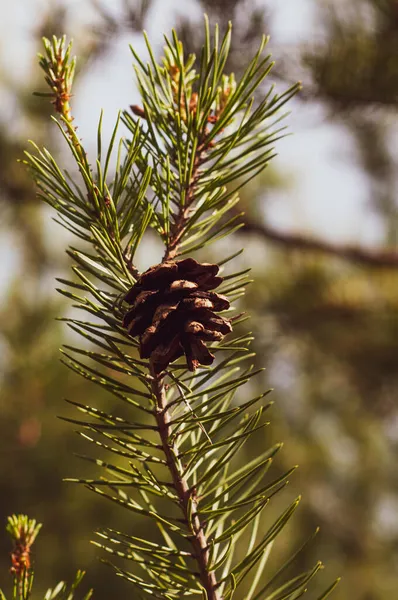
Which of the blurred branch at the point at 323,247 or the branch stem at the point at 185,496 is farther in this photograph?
the blurred branch at the point at 323,247

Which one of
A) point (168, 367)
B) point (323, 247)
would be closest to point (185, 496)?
point (168, 367)

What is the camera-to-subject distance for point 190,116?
1.07 feet

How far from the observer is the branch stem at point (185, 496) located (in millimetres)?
294

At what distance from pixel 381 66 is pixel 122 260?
0.69 m

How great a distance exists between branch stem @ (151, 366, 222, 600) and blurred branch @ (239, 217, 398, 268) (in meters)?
0.81

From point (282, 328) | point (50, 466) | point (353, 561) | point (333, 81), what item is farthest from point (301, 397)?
point (333, 81)

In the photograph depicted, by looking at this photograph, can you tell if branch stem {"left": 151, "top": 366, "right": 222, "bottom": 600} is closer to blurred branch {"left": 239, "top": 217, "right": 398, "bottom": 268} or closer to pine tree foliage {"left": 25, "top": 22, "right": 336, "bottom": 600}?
pine tree foliage {"left": 25, "top": 22, "right": 336, "bottom": 600}

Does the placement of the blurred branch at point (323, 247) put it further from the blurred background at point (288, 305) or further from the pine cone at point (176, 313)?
the pine cone at point (176, 313)

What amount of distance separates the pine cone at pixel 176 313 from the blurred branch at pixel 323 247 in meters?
0.80

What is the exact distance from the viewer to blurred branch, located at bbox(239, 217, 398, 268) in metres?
1.09

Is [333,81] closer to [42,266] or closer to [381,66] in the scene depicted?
[381,66]

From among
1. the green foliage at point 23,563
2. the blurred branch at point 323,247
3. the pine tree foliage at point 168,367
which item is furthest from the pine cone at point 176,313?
the blurred branch at point 323,247

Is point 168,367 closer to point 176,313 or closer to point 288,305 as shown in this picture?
point 176,313

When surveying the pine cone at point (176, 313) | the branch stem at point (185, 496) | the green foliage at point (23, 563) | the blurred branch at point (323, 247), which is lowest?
the green foliage at point (23, 563)
